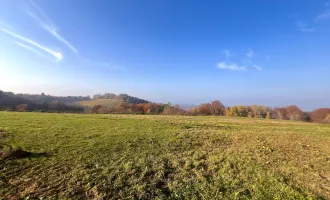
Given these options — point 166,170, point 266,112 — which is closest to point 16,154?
point 166,170

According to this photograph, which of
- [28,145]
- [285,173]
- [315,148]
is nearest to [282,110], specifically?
[315,148]

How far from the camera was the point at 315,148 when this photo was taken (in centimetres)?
1127

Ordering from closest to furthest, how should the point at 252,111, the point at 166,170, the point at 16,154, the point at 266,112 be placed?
1. the point at 166,170
2. the point at 16,154
3. the point at 266,112
4. the point at 252,111

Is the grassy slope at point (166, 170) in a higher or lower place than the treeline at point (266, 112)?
lower

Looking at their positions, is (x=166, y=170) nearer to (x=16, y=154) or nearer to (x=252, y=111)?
(x=16, y=154)

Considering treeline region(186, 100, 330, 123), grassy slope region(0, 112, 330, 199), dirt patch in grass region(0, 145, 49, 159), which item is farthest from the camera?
treeline region(186, 100, 330, 123)

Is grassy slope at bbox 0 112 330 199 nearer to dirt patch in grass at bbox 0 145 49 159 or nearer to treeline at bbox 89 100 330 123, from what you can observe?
dirt patch in grass at bbox 0 145 49 159

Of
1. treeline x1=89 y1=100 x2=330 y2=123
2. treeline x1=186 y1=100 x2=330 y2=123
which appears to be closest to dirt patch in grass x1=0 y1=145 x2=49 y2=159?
treeline x1=89 y1=100 x2=330 y2=123

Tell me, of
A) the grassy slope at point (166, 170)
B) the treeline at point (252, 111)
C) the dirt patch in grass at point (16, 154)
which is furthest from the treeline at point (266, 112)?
the dirt patch in grass at point (16, 154)

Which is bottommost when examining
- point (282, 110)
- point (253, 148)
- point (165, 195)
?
A: point (165, 195)

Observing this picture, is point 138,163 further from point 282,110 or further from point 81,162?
point 282,110

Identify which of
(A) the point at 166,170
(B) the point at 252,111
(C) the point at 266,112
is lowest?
(A) the point at 166,170

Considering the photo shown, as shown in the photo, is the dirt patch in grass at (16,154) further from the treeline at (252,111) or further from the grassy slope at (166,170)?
the treeline at (252,111)

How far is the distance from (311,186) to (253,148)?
4.20 metres
